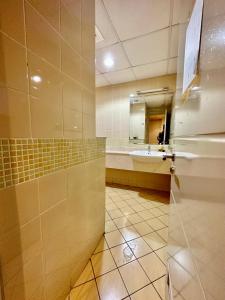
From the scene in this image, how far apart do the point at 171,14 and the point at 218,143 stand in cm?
150

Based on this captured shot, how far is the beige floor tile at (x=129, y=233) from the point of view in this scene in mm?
1396

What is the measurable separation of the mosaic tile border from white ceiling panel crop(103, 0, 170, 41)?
117 centimetres

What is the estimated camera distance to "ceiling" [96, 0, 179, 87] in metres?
1.11

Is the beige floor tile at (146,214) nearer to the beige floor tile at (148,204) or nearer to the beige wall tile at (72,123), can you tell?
the beige floor tile at (148,204)

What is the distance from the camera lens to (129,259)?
1.14m

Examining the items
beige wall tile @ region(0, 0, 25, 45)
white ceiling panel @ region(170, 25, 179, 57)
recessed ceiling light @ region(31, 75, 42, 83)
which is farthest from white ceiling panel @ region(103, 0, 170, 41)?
recessed ceiling light @ region(31, 75, 42, 83)

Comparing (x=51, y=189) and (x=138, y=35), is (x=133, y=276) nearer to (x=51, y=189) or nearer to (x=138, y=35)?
(x=51, y=189)

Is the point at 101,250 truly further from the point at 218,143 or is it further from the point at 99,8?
the point at 99,8

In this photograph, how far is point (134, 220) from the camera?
1678 millimetres

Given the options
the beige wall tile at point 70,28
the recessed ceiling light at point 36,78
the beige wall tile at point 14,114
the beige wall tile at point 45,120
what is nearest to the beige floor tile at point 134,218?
the beige wall tile at point 45,120

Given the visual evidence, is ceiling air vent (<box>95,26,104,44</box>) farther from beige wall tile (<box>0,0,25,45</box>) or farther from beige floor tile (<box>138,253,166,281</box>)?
beige floor tile (<box>138,253,166,281</box>)

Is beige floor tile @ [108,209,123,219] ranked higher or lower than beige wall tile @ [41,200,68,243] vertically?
lower

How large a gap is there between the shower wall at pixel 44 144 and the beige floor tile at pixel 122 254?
267mm

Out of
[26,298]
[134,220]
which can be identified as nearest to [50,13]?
[26,298]
